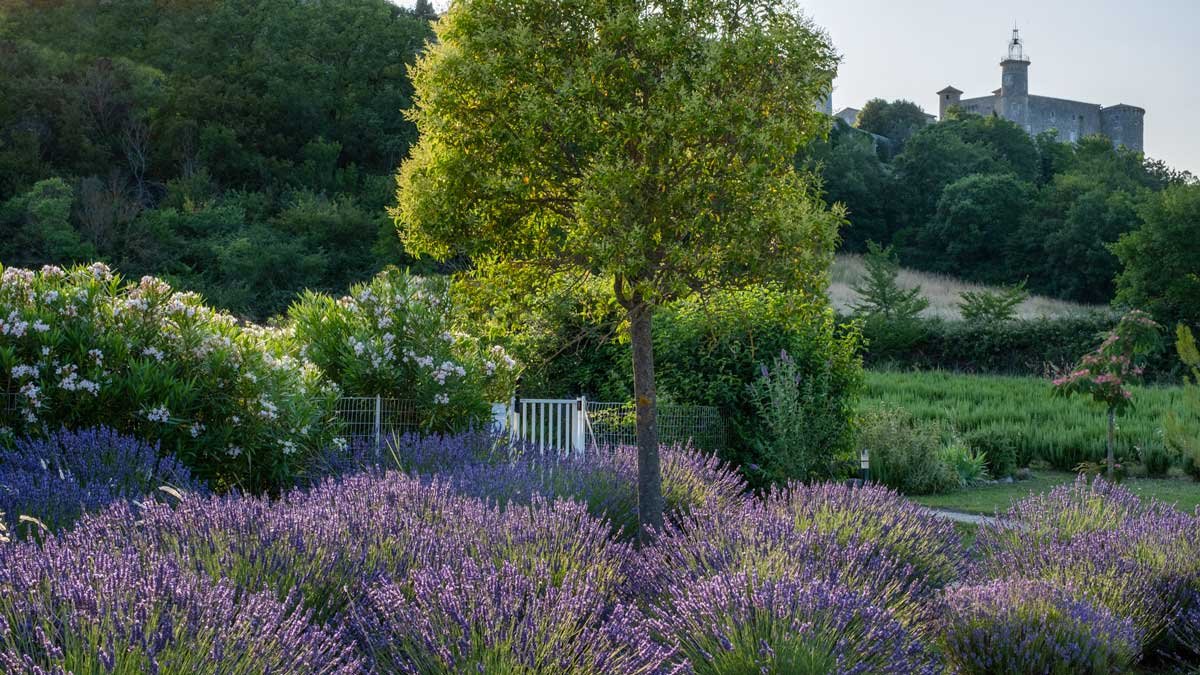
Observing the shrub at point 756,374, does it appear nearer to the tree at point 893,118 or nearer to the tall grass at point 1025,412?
the tall grass at point 1025,412

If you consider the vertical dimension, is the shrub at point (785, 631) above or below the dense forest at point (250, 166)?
below

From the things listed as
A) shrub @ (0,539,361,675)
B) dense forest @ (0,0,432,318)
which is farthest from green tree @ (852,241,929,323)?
shrub @ (0,539,361,675)

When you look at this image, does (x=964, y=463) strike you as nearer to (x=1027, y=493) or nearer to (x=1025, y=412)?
(x=1027, y=493)

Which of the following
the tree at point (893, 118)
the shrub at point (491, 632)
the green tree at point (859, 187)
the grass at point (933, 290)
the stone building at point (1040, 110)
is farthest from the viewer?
the stone building at point (1040, 110)

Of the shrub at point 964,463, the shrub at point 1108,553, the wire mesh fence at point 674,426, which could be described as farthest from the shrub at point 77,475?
the shrub at point 964,463

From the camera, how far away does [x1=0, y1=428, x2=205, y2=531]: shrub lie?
15.2 ft

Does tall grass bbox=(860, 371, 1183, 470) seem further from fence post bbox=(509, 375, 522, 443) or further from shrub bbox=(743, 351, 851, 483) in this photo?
fence post bbox=(509, 375, 522, 443)

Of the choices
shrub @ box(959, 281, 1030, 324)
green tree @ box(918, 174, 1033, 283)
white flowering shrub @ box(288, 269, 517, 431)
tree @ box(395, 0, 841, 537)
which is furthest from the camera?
green tree @ box(918, 174, 1033, 283)

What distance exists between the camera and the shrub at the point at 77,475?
4629 mm

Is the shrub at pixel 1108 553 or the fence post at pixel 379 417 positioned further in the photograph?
the fence post at pixel 379 417

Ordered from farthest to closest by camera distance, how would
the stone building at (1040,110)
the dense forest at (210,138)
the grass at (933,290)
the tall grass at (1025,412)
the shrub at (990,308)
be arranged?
the stone building at (1040,110)
the grass at (933,290)
the shrub at (990,308)
the dense forest at (210,138)
the tall grass at (1025,412)

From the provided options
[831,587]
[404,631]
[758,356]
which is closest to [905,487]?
[758,356]

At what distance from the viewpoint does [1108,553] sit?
5.19 m

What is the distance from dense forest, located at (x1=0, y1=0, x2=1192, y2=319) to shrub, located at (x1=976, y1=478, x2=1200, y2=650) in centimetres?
2188
